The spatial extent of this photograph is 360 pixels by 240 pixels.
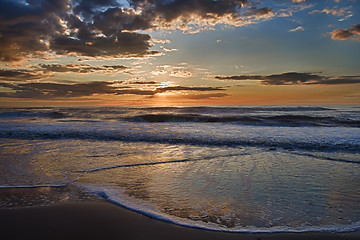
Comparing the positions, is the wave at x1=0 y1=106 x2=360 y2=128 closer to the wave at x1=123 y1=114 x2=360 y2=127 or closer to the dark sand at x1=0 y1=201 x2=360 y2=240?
the wave at x1=123 y1=114 x2=360 y2=127

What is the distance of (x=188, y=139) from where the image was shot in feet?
39.3

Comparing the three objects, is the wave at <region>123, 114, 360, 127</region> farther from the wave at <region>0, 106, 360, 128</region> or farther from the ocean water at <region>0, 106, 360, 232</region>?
the ocean water at <region>0, 106, 360, 232</region>

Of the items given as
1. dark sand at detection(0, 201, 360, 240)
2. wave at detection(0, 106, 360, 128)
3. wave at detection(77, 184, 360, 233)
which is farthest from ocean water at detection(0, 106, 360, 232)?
wave at detection(0, 106, 360, 128)

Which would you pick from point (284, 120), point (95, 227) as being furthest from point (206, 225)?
point (284, 120)

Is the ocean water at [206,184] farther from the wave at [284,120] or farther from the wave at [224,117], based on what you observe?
the wave at [224,117]

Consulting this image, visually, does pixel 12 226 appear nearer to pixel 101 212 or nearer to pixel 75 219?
pixel 75 219

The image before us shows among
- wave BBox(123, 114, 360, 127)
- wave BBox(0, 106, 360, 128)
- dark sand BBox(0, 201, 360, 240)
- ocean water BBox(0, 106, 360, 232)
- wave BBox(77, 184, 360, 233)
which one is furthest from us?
wave BBox(0, 106, 360, 128)

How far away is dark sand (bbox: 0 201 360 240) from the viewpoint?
301 cm

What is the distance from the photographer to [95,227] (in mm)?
3268

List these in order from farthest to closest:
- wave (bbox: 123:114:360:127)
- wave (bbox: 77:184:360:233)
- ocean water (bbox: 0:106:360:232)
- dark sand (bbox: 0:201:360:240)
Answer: wave (bbox: 123:114:360:127), ocean water (bbox: 0:106:360:232), wave (bbox: 77:184:360:233), dark sand (bbox: 0:201:360:240)

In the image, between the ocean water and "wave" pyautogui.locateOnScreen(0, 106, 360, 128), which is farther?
"wave" pyautogui.locateOnScreen(0, 106, 360, 128)

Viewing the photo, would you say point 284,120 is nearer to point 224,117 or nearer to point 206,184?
point 224,117

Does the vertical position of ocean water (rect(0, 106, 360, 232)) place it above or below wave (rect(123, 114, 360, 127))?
above

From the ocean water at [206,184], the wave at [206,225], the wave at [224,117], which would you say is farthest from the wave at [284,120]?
the wave at [206,225]
